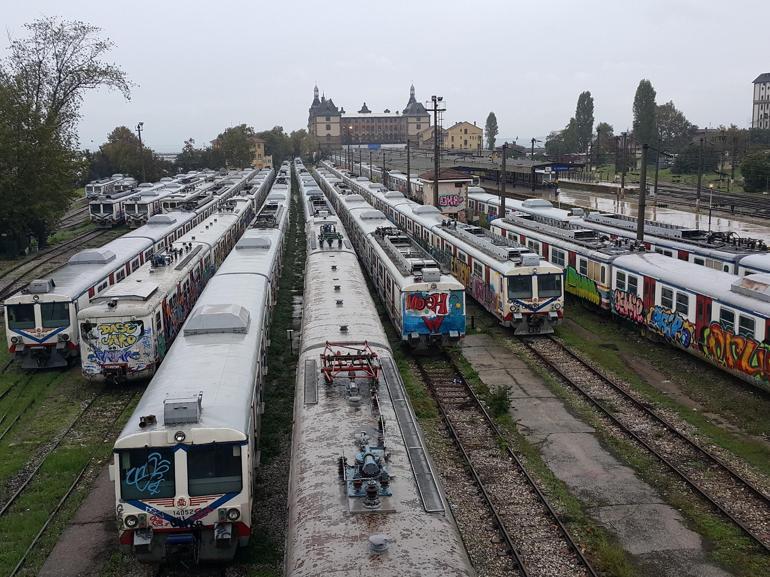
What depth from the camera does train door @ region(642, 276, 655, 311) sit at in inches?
894

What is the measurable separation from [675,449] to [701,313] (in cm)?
600

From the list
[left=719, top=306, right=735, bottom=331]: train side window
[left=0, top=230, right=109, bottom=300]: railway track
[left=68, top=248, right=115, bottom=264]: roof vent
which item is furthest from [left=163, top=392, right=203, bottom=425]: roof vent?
[left=0, top=230, right=109, bottom=300]: railway track

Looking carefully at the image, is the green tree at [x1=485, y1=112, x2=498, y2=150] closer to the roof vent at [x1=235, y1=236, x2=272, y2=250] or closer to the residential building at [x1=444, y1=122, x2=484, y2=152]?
the residential building at [x1=444, y1=122, x2=484, y2=152]

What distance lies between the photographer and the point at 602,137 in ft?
487

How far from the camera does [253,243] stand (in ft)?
93.2

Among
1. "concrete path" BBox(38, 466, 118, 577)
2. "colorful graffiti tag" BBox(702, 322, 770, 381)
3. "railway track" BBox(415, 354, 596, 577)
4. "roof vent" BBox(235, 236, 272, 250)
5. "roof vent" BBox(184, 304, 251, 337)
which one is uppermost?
"roof vent" BBox(235, 236, 272, 250)

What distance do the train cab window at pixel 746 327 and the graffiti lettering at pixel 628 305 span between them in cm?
515

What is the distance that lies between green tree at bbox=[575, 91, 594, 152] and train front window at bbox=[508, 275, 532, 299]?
11141cm

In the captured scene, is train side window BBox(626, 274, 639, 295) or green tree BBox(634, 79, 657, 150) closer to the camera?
train side window BBox(626, 274, 639, 295)

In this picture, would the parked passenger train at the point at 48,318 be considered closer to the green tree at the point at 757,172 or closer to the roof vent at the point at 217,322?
the roof vent at the point at 217,322

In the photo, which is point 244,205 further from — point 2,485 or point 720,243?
point 2,485

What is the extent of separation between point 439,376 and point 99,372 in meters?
9.17

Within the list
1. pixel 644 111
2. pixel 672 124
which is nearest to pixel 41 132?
pixel 644 111

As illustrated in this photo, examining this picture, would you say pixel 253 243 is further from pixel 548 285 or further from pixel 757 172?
pixel 757 172
